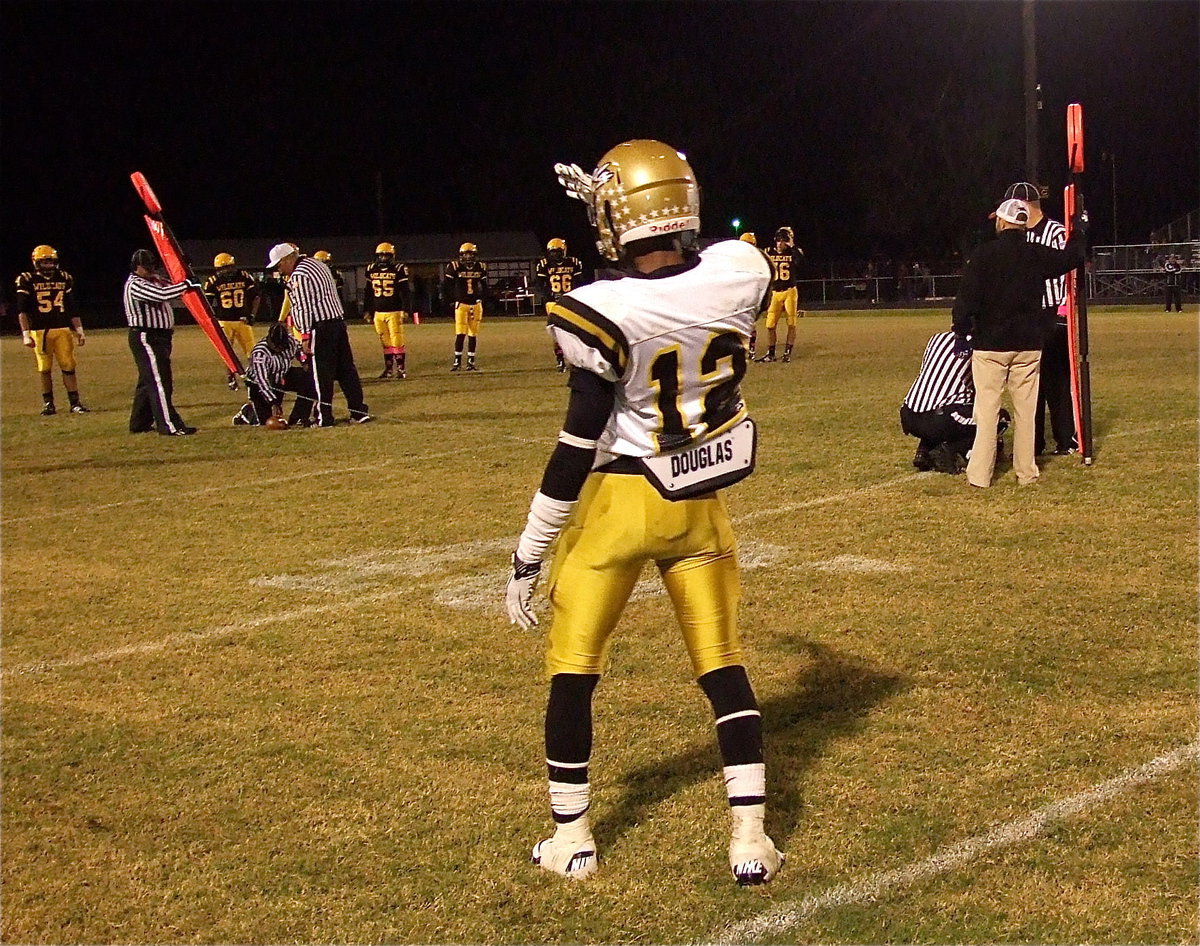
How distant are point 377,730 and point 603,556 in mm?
1729

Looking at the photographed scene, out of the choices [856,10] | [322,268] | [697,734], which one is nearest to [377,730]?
[697,734]

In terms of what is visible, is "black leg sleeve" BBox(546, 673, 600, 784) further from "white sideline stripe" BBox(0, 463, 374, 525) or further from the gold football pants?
the gold football pants

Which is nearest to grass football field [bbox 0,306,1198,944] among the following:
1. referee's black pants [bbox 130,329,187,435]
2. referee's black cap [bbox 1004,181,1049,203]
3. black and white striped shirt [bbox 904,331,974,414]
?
black and white striped shirt [bbox 904,331,974,414]

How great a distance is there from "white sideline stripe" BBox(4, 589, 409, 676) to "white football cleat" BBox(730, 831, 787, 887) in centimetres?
337

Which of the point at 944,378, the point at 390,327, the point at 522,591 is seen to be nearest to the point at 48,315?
the point at 390,327

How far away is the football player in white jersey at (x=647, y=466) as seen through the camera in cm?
332

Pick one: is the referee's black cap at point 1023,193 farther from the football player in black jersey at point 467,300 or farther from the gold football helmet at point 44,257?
the football player in black jersey at point 467,300

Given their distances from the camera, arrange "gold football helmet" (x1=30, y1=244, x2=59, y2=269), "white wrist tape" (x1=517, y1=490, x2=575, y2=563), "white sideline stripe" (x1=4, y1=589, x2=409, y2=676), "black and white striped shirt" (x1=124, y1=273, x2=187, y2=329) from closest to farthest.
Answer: "white wrist tape" (x1=517, y1=490, x2=575, y2=563)
"white sideline stripe" (x1=4, y1=589, x2=409, y2=676)
"black and white striped shirt" (x1=124, y1=273, x2=187, y2=329)
"gold football helmet" (x1=30, y1=244, x2=59, y2=269)

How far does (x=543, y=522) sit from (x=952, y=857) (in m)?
1.53

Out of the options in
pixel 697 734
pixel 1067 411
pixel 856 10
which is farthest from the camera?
pixel 856 10

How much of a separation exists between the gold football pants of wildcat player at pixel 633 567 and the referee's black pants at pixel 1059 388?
6.87 metres

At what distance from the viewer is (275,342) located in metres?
14.0

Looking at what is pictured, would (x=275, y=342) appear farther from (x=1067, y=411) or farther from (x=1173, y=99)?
(x=1173, y=99)

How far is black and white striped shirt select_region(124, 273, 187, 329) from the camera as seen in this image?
13391mm
